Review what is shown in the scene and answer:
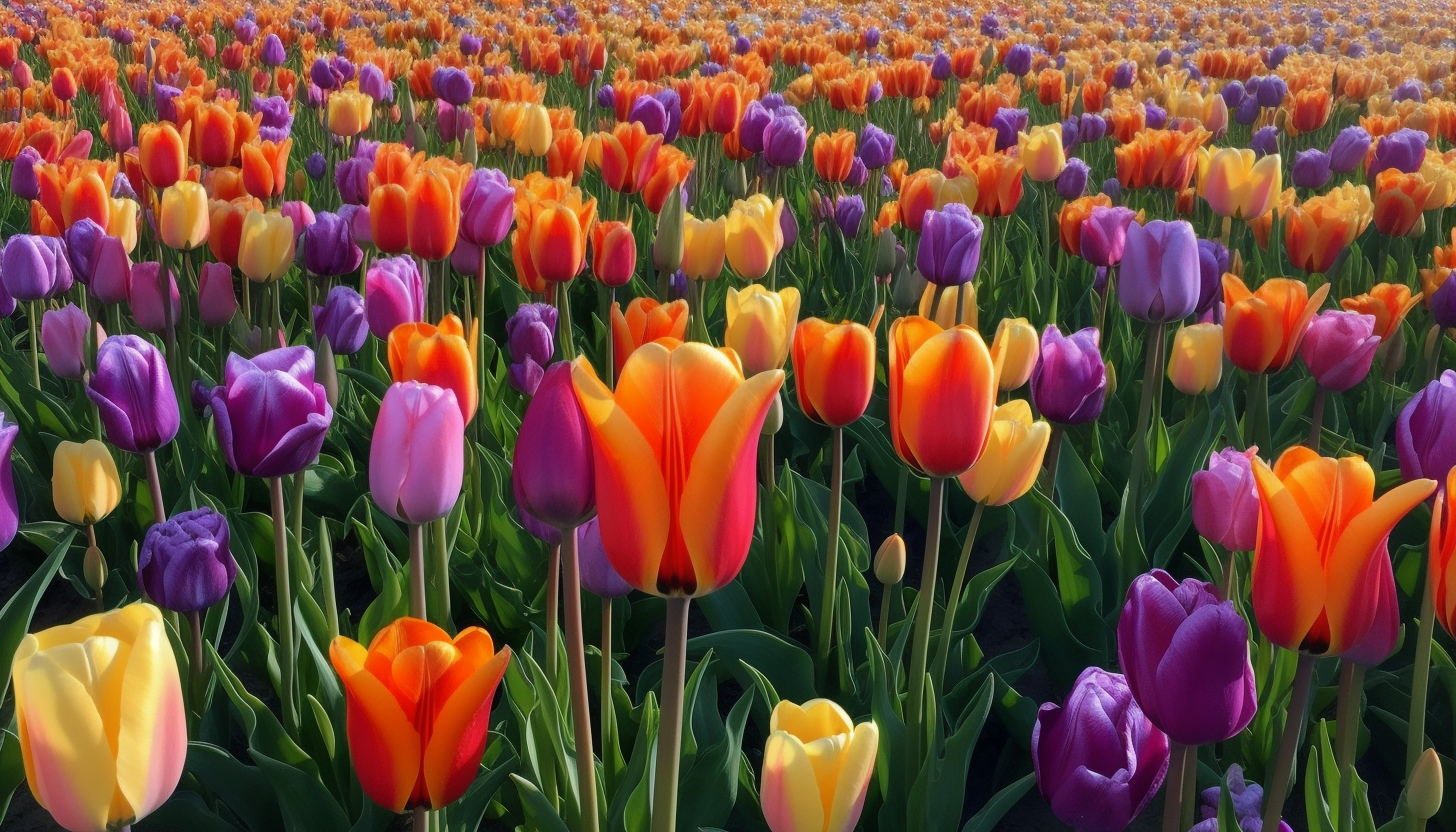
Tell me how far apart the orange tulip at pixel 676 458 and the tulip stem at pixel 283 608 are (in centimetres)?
63

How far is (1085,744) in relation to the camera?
110cm

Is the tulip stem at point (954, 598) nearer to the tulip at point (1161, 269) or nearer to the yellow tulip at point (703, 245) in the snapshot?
the tulip at point (1161, 269)

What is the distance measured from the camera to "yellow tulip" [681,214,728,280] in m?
2.60

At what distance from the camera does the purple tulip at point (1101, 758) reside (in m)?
1.09

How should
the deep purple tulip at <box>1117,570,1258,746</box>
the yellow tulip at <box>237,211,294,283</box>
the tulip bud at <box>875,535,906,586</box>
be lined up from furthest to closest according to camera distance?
the yellow tulip at <box>237,211,294,283</box>, the tulip bud at <box>875,535,906,586</box>, the deep purple tulip at <box>1117,570,1258,746</box>

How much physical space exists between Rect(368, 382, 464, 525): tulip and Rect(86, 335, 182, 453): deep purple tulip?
55 centimetres

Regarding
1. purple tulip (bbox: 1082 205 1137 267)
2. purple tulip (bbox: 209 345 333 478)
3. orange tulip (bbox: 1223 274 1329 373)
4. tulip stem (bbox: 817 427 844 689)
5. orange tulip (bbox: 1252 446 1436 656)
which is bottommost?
tulip stem (bbox: 817 427 844 689)

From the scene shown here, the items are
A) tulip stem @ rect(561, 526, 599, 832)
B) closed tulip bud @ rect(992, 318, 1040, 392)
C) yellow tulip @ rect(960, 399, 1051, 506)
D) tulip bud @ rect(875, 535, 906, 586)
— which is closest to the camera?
tulip stem @ rect(561, 526, 599, 832)

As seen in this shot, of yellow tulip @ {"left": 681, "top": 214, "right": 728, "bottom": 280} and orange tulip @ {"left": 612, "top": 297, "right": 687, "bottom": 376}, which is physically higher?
orange tulip @ {"left": 612, "top": 297, "right": 687, "bottom": 376}

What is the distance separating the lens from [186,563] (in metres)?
1.49

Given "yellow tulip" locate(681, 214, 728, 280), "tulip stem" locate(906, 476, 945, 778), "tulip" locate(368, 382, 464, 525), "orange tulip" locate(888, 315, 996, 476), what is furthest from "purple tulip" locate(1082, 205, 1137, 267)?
"tulip" locate(368, 382, 464, 525)

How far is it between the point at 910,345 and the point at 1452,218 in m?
4.17

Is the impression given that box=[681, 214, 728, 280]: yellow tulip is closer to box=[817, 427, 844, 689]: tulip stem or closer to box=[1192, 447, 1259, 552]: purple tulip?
box=[817, 427, 844, 689]: tulip stem

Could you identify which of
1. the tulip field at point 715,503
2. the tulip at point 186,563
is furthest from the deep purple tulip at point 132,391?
the tulip at point 186,563
